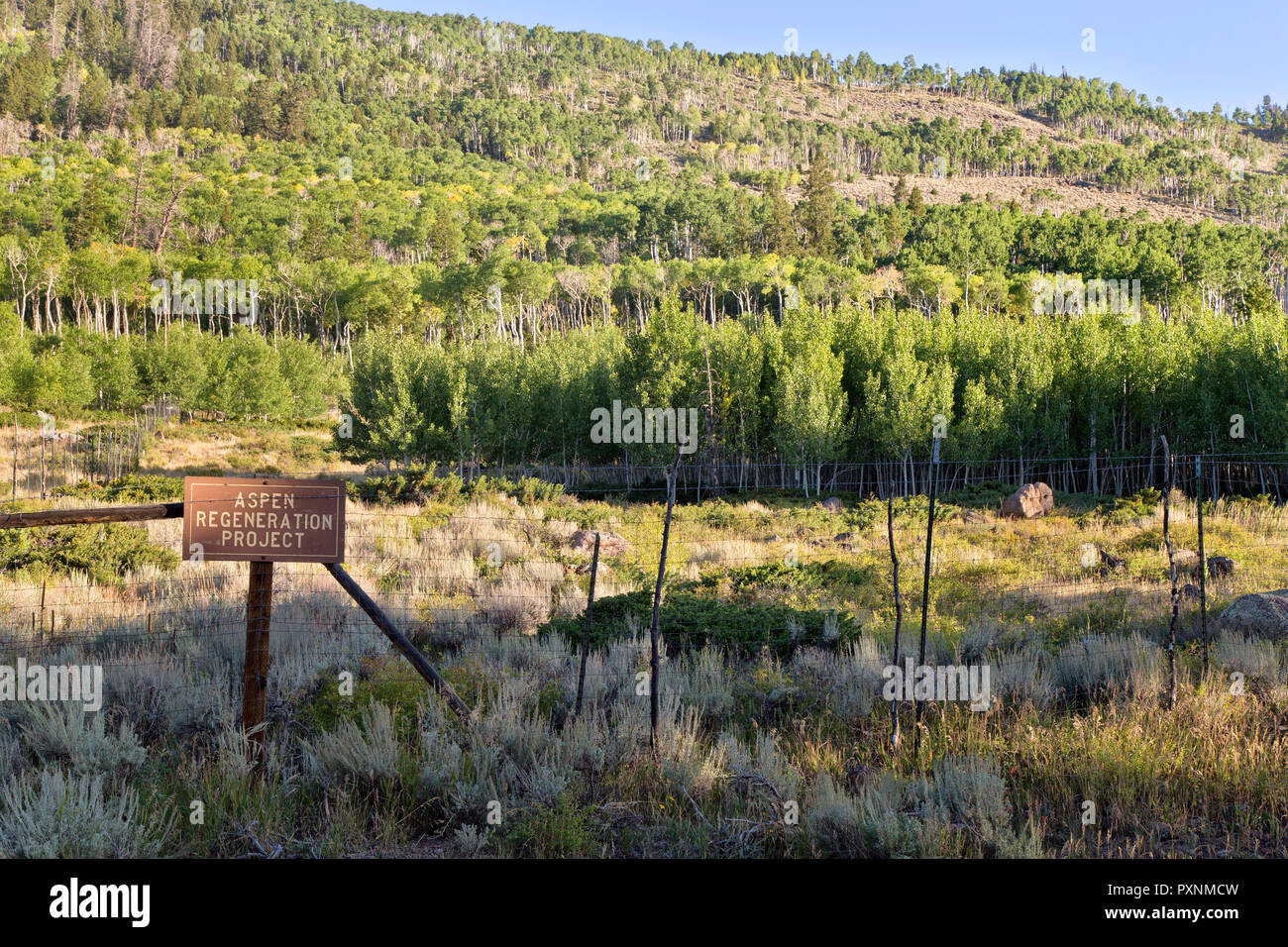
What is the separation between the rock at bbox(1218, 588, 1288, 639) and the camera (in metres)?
7.75

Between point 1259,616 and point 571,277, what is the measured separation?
275 feet

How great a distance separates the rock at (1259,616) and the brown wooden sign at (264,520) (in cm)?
812

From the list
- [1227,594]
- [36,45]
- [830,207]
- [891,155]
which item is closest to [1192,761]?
[1227,594]

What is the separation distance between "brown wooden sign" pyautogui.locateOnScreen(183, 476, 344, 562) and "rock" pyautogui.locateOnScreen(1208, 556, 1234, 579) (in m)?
14.1

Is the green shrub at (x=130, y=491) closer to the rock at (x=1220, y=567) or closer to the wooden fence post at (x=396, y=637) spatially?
the wooden fence post at (x=396, y=637)

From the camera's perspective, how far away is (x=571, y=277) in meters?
87.7

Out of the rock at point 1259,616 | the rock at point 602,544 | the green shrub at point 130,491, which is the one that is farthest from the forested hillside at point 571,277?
the rock at point 1259,616

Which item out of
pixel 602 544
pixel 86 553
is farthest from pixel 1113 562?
pixel 86 553

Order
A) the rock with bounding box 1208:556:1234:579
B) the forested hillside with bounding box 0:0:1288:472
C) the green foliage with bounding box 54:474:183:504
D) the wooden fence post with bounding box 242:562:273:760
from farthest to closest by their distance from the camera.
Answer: the forested hillside with bounding box 0:0:1288:472 → the green foliage with bounding box 54:474:183:504 → the rock with bounding box 1208:556:1234:579 → the wooden fence post with bounding box 242:562:273:760

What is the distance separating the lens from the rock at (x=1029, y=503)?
2833 cm

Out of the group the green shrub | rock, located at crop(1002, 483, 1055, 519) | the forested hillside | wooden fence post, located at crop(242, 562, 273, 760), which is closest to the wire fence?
wooden fence post, located at crop(242, 562, 273, 760)

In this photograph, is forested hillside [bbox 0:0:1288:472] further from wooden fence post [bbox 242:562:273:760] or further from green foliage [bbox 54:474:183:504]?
wooden fence post [bbox 242:562:273:760]

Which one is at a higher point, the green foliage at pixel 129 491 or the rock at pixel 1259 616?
the green foliage at pixel 129 491
